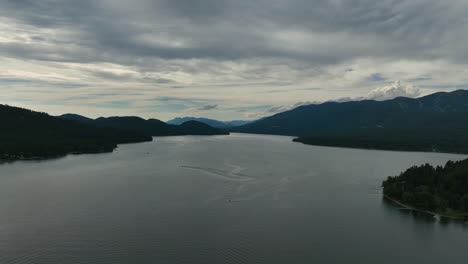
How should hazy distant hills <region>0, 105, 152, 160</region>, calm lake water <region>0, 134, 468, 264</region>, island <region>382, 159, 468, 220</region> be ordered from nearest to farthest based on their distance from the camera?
1. calm lake water <region>0, 134, 468, 264</region>
2. island <region>382, 159, 468, 220</region>
3. hazy distant hills <region>0, 105, 152, 160</region>

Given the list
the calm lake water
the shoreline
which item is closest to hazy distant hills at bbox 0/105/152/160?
the calm lake water

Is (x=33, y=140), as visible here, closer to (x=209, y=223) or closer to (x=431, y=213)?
(x=209, y=223)

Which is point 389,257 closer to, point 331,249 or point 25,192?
point 331,249

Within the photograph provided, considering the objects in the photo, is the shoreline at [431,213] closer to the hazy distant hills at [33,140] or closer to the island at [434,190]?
the island at [434,190]

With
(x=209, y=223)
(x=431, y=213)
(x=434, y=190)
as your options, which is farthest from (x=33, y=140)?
(x=431, y=213)

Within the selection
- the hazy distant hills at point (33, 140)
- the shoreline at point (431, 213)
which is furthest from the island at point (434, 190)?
the hazy distant hills at point (33, 140)

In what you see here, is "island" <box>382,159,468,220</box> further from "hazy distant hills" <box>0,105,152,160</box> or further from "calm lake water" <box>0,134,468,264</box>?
"hazy distant hills" <box>0,105,152,160</box>

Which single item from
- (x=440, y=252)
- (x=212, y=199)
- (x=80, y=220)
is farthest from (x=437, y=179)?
(x=80, y=220)
